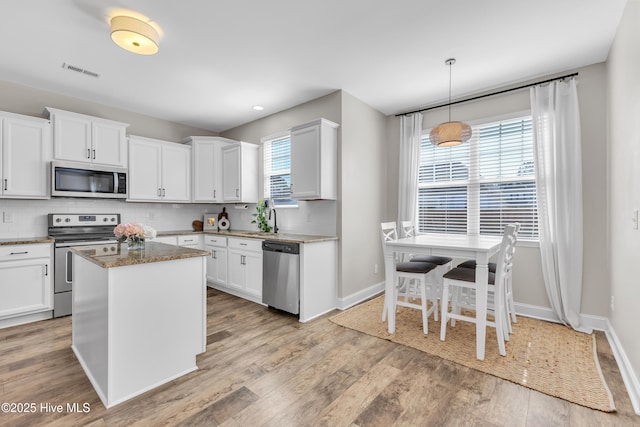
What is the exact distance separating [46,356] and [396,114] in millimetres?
4756

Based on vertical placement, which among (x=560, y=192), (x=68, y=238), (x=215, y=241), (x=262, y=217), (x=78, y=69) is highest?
(x=78, y=69)

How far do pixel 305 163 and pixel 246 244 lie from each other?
4.29 ft

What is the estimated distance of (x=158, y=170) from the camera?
4324 mm

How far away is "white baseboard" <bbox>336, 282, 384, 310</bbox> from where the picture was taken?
3562mm

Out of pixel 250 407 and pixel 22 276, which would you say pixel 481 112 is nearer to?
pixel 250 407

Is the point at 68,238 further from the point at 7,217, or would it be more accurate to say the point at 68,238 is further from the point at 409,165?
the point at 409,165

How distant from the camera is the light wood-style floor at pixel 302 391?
167cm

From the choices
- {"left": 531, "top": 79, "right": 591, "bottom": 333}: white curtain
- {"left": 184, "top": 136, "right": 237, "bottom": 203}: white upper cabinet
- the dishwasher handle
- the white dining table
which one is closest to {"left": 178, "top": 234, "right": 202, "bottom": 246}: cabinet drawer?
{"left": 184, "top": 136, "right": 237, "bottom": 203}: white upper cabinet

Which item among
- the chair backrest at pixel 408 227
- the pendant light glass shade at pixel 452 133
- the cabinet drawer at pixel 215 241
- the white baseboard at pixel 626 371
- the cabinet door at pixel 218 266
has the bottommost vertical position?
the white baseboard at pixel 626 371

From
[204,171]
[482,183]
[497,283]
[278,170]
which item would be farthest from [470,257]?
[204,171]

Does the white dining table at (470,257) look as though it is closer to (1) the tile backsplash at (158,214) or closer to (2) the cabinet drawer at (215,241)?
(1) the tile backsplash at (158,214)

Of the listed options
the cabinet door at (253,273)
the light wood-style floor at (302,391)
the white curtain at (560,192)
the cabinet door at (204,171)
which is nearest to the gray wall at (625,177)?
the white curtain at (560,192)

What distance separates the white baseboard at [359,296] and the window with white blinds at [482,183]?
106 cm

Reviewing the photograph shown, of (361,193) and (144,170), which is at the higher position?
(144,170)
